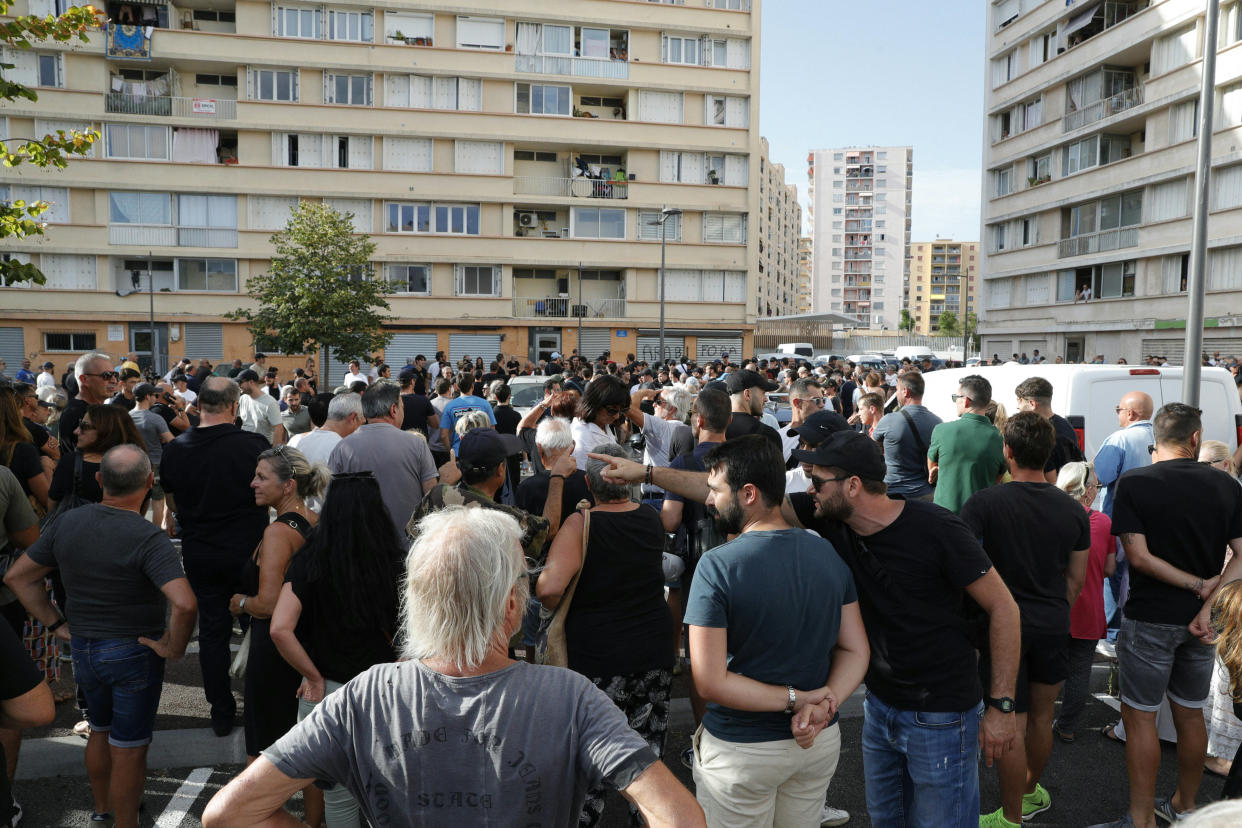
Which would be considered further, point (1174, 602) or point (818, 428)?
point (1174, 602)

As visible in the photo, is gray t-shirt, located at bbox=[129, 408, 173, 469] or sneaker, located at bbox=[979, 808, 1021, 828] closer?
sneaker, located at bbox=[979, 808, 1021, 828]

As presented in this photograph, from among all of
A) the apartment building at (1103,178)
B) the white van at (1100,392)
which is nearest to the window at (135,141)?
the white van at (1100,392)

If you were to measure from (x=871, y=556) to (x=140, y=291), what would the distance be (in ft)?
129

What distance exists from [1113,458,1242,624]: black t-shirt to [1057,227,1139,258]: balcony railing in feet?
123

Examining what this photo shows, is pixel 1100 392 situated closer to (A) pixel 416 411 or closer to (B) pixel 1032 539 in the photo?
(B) pixel 1032 539

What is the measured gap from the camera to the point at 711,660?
2.78m

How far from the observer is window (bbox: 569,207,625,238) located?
3884 cm

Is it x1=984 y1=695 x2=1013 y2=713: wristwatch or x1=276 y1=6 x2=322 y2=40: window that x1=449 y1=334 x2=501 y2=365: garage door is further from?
x1=984 y1=695 x2=1013 y2=713: wristwatch

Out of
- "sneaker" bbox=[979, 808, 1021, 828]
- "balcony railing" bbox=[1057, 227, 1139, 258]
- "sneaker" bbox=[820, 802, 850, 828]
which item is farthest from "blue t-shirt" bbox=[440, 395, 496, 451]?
"balcony railing" bbox=[1057, 227, 1139, 258]

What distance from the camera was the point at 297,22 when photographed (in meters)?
35.8

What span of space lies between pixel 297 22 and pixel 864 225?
106445 millimetres

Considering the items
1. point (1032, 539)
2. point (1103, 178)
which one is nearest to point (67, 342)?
point (1032, 539)

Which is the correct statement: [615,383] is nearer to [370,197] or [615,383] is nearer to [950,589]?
[950,589]

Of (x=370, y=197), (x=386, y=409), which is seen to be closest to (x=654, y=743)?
(x=386, y=409)
